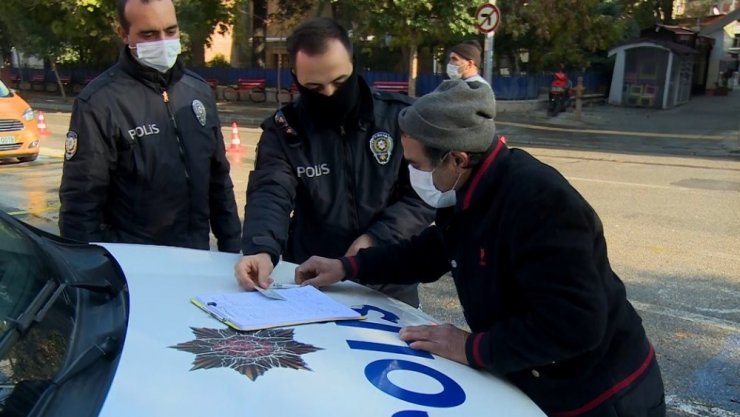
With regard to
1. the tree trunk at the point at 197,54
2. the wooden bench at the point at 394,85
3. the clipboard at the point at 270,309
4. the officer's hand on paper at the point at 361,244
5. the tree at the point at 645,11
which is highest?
the tree at the point at 645,11

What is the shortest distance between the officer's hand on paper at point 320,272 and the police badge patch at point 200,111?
3.49 feet

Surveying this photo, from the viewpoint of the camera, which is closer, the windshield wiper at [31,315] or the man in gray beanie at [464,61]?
the windshield wiper at [31,315]

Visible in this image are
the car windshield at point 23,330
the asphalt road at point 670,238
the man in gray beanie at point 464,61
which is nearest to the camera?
the car windshield at point 23,330

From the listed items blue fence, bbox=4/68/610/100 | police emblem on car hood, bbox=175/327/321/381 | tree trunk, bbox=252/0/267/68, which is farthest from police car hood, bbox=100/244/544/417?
tree trunk, bbox=252/0/267/68

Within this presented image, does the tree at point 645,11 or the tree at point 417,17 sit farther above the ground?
the tree at point 645,11

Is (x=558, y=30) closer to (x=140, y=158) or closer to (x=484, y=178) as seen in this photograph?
(x=140, y=158)

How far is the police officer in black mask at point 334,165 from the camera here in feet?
7.82

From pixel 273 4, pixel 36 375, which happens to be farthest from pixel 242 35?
pixel 36 375

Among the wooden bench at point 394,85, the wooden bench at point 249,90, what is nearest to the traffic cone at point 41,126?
the wooden bench at point 394,85

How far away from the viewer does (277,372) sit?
144cm

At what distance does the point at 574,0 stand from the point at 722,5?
51.8 meters

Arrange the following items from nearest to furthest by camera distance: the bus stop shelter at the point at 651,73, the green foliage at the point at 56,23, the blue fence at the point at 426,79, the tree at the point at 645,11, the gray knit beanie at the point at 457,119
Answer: the gray knit beanie at the point at 457,119, the green foliage at the point at 56,23, the bus stop shelter at the point at 651,73, the blue fence at the point at 426,79, the tree at the point at 645,11

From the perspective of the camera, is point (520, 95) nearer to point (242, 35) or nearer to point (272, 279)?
point (242, 35)

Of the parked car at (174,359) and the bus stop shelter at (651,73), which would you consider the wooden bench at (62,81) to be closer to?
the bus stop shelter at (651,73)
